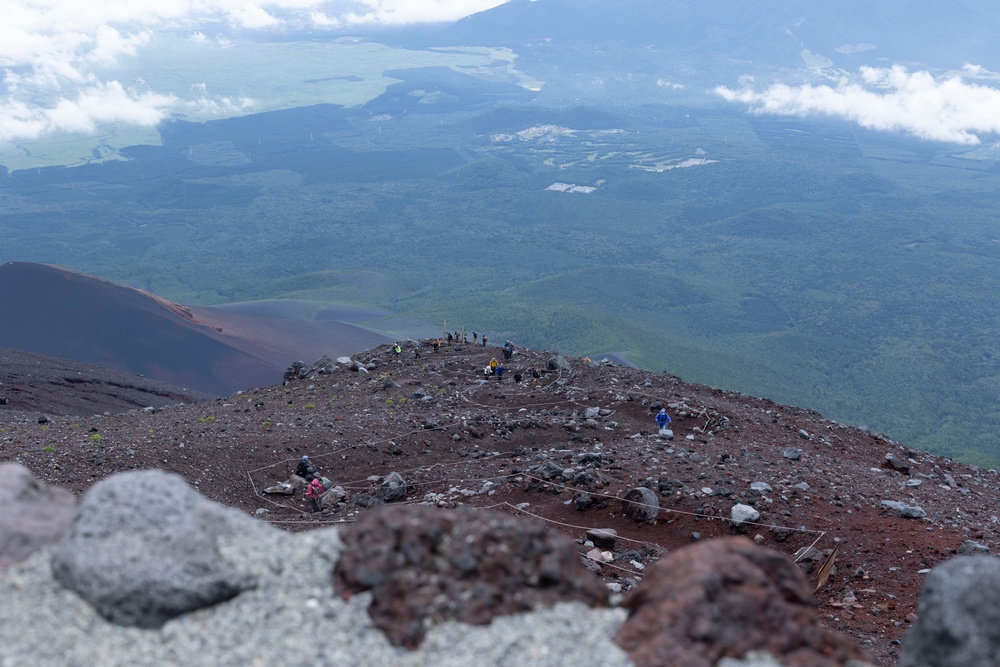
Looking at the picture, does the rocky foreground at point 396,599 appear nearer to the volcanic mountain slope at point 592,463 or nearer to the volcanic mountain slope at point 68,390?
the volcanic mountain slope at point 592,463

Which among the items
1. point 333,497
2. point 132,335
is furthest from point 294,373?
point 132,335

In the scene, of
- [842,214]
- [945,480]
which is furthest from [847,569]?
[842,214]

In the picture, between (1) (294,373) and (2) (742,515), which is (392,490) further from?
(1) (294,373)

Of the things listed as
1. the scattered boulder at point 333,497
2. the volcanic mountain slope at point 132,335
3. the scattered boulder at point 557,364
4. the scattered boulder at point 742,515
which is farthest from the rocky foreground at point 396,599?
the volcanic mountain slope at point 132,335

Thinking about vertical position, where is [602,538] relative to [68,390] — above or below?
above

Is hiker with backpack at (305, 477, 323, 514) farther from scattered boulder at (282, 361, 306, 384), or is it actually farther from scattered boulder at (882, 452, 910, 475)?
scattered boulder at (882, 452, 910, 475)
